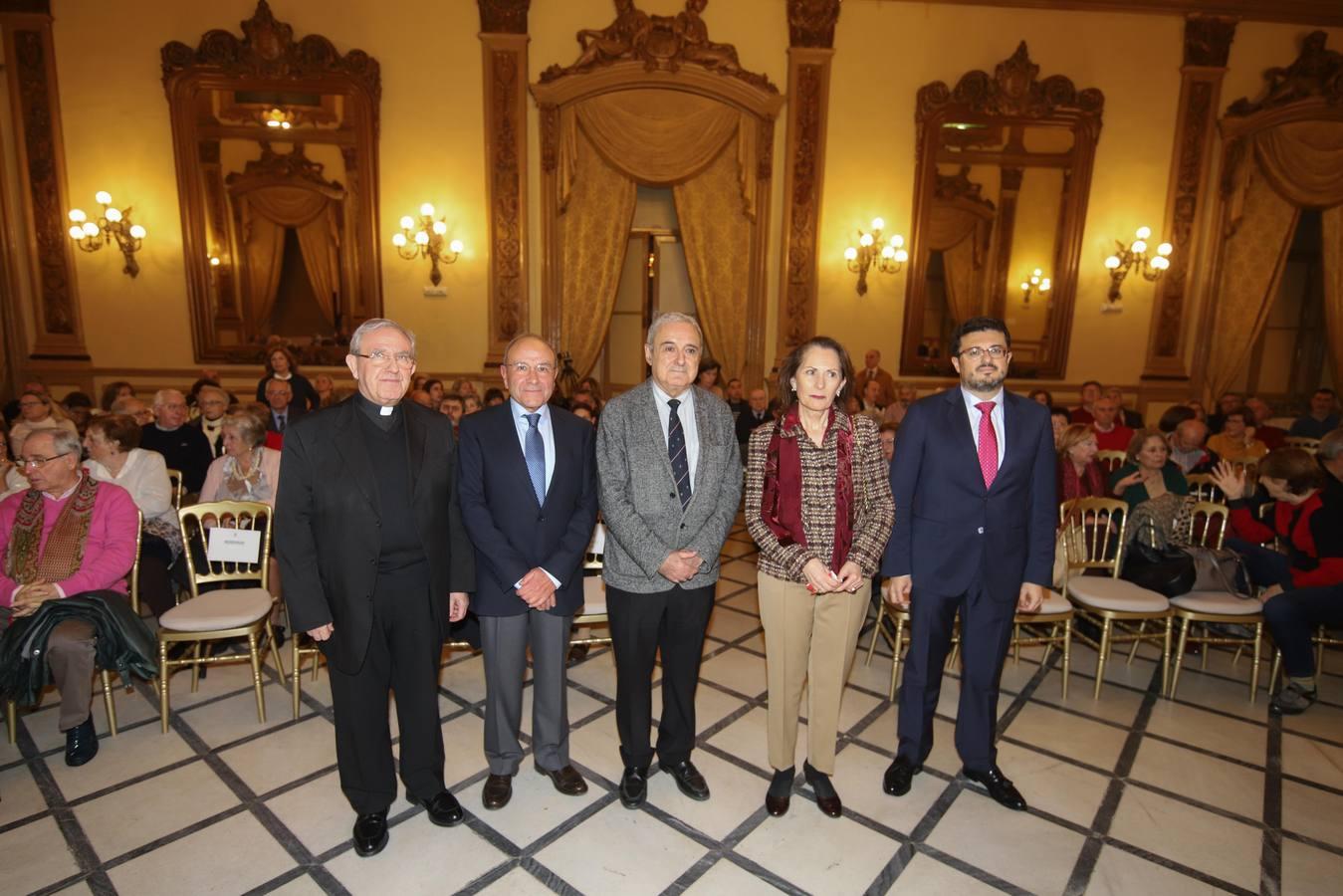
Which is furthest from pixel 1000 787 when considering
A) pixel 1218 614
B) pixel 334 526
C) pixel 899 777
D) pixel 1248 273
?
pixel 1248 273

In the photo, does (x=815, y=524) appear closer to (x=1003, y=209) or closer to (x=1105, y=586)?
(x=1105, y=586)

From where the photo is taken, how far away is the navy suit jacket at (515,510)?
2338mm

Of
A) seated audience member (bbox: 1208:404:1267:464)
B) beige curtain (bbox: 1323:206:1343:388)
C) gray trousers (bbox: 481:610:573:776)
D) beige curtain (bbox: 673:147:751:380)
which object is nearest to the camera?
gray trousers (bbox: 481:610:573:776)

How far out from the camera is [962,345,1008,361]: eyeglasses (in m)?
2.39

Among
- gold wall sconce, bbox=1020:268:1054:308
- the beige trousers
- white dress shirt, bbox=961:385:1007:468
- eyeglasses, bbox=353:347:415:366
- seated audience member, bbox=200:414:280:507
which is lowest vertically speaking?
the beige trousers

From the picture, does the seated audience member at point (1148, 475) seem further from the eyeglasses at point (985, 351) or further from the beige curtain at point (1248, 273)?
the beige curtain at point (1248, 273)

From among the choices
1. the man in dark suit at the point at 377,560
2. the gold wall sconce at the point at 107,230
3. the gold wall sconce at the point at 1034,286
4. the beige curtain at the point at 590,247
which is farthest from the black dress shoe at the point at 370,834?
the gold wall sconce at the point at 1034,286

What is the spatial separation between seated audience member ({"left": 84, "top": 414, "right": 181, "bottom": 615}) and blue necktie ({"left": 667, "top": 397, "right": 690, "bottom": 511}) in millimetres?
2972

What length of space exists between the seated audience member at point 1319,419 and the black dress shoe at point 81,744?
10.4 m

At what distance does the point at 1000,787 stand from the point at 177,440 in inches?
202

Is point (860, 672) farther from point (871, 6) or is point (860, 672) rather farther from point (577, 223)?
point (871, 6)

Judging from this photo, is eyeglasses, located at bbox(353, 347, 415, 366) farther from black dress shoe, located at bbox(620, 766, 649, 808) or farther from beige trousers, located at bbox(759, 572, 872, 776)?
black dress shoe, located at bbox(620, 766, 649, 808)

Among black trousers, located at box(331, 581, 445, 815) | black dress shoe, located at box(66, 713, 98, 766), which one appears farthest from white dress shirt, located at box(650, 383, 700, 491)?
black dress shoe, located at box(66, 713, 98, 766)

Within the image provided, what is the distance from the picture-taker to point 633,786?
2.53 m
